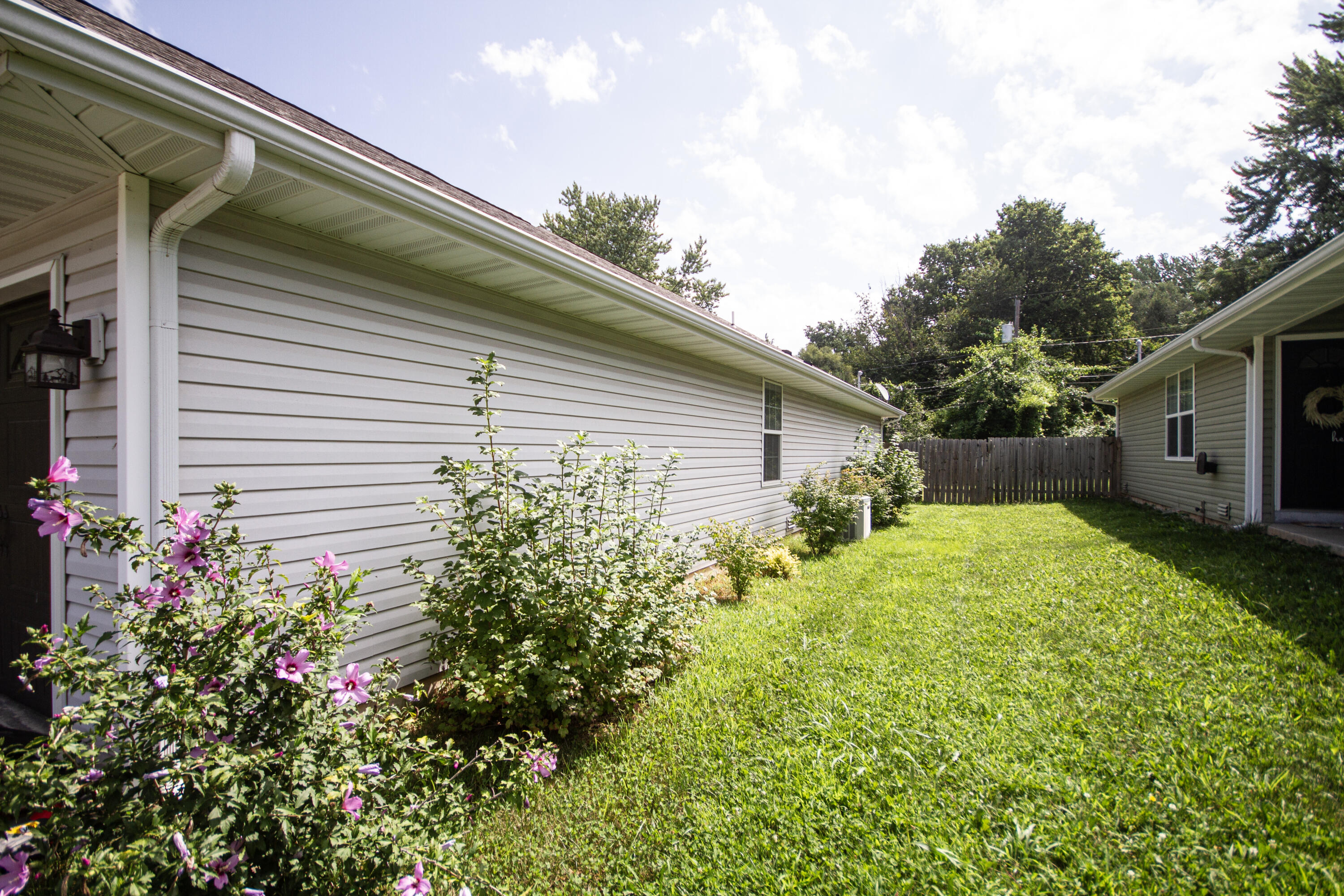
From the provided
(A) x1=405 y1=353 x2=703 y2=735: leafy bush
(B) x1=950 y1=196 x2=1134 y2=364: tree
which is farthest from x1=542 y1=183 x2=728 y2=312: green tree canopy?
(A) x1=405 y1=353 x2=703 y2=735: leafy bush

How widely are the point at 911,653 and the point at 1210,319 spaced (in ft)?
20.7

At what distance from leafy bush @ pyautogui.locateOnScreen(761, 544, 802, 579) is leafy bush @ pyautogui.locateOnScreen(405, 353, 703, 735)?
308 centimetres

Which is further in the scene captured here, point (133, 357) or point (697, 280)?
point (697, 280)

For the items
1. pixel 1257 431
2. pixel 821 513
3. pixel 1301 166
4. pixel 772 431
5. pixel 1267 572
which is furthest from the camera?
pixel 1301 166

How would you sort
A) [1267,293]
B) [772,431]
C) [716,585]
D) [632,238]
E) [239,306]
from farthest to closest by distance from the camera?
[632,238] → [772,431] → [716,585] → [1267,293] → [239,306]

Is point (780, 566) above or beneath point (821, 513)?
beneath

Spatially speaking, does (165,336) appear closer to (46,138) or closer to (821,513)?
(46,138)

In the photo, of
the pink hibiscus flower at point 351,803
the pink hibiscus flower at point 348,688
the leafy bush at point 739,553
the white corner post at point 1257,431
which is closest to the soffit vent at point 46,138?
the pink hibiscus flower at point 348,688

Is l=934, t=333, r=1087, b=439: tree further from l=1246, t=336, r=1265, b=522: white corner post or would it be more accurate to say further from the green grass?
the green grass

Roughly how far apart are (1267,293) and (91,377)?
360 inches

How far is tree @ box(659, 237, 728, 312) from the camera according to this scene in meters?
29.5

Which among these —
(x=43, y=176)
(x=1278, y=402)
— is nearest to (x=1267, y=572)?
(x=1278, y=402)

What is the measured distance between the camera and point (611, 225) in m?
26.8

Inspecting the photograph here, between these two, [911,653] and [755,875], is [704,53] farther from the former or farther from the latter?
[755,875]
